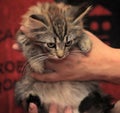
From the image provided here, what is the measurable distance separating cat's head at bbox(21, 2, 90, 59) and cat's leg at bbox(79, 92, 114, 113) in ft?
0.84

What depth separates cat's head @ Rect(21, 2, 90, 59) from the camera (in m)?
1.46

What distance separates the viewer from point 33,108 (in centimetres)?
158

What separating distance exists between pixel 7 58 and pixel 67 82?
324 millimetres

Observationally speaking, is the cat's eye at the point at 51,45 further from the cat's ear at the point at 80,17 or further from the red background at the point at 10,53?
the red background at the point at 10,53

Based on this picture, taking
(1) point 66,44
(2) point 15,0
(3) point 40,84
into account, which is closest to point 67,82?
(3) point 40,84

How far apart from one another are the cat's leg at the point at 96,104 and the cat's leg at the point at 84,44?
20 cm

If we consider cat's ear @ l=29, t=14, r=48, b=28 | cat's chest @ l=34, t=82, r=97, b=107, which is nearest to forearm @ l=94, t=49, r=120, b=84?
cat's chest @ l=34, t=82, r=97, b=107

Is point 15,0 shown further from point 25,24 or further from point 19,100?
point 19,100

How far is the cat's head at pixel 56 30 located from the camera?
57.6 inches

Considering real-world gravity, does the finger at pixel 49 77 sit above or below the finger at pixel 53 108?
above

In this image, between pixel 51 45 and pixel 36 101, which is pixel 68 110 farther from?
pixel 51 45

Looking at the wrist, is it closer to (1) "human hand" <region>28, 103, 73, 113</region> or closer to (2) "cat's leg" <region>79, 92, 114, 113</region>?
(2) "cat's leg" <region>79, 92, 114, 113</region>

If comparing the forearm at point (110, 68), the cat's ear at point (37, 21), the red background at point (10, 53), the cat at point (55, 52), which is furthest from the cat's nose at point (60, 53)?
the red background at point (10, 53)

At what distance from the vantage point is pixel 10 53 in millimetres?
1796
